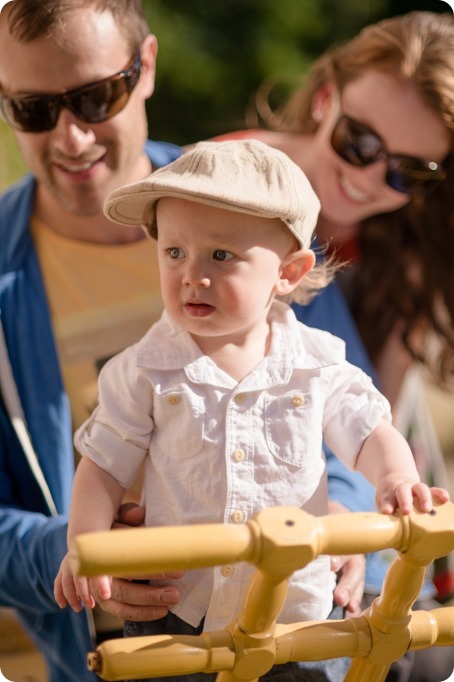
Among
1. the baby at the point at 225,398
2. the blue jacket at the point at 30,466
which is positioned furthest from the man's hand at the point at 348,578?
the blue jacket at the point at 30,466

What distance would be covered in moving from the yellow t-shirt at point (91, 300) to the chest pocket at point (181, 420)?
1.15 ft

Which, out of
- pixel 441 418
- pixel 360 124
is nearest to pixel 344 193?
pixel 360 124

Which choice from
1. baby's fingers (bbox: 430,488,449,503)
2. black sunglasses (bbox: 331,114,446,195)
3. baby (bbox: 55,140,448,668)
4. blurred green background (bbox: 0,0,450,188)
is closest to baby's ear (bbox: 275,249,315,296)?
baby (bbox: 55,140,448,668)

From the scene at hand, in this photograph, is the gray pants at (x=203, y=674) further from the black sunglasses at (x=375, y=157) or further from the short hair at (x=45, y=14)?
the black sunglasses at (x=375, y=157)

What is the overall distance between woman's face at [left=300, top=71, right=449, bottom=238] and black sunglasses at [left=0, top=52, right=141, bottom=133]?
557mm

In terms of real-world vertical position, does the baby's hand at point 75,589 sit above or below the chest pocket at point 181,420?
below

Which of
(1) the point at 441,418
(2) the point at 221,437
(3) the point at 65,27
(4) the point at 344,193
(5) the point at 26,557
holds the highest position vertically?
(3) the point at 65,27

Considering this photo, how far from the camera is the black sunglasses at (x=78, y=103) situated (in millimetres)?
1457

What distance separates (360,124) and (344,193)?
0.18 metres

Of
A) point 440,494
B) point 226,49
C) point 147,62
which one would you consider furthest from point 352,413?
point 226,49

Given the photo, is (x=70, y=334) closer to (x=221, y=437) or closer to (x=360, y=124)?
(x=221, y=437)

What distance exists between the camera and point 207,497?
4.15 ft

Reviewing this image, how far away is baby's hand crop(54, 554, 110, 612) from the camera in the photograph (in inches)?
46.4

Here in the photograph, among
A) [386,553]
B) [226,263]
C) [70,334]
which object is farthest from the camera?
[386,553]
